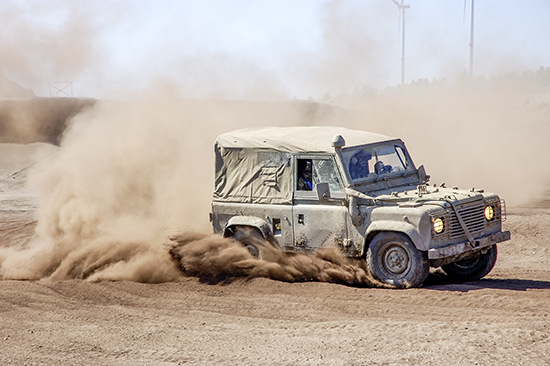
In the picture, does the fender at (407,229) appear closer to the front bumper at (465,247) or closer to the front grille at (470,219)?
the front bumper at (465,247)

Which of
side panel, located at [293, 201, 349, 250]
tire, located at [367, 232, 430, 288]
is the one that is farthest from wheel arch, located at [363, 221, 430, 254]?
side panel, located at [293, 201, 349, 250]

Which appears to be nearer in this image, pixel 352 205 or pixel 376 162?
pixel 352 205

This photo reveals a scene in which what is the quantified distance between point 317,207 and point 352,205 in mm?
658

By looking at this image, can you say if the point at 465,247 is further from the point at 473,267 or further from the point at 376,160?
the point at 376,160

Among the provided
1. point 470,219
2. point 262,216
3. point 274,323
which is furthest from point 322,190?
point 274,323

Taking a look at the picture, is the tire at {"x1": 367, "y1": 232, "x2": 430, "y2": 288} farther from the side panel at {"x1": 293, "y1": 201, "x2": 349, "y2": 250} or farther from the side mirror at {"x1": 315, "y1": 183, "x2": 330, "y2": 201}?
the side mirror at {"x1": 315, "y1": 183, "x2": 330, "y2": 201}

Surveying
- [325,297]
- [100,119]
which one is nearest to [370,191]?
[325,297]

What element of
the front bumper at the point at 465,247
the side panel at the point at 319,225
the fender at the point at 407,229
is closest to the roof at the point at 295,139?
the side panel at the point at 319,225

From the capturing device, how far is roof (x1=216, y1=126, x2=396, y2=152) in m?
11.6

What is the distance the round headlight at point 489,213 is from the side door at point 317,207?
197cm

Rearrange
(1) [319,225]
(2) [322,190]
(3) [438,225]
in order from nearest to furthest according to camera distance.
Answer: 1. (3) [438,225]
2. (2) [322,190]
3. (1) [319,225]

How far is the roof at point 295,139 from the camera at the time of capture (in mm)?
11648

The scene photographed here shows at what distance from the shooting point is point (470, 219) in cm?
1075

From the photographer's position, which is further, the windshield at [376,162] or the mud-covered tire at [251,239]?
the mud-covered tire at [251,239]
